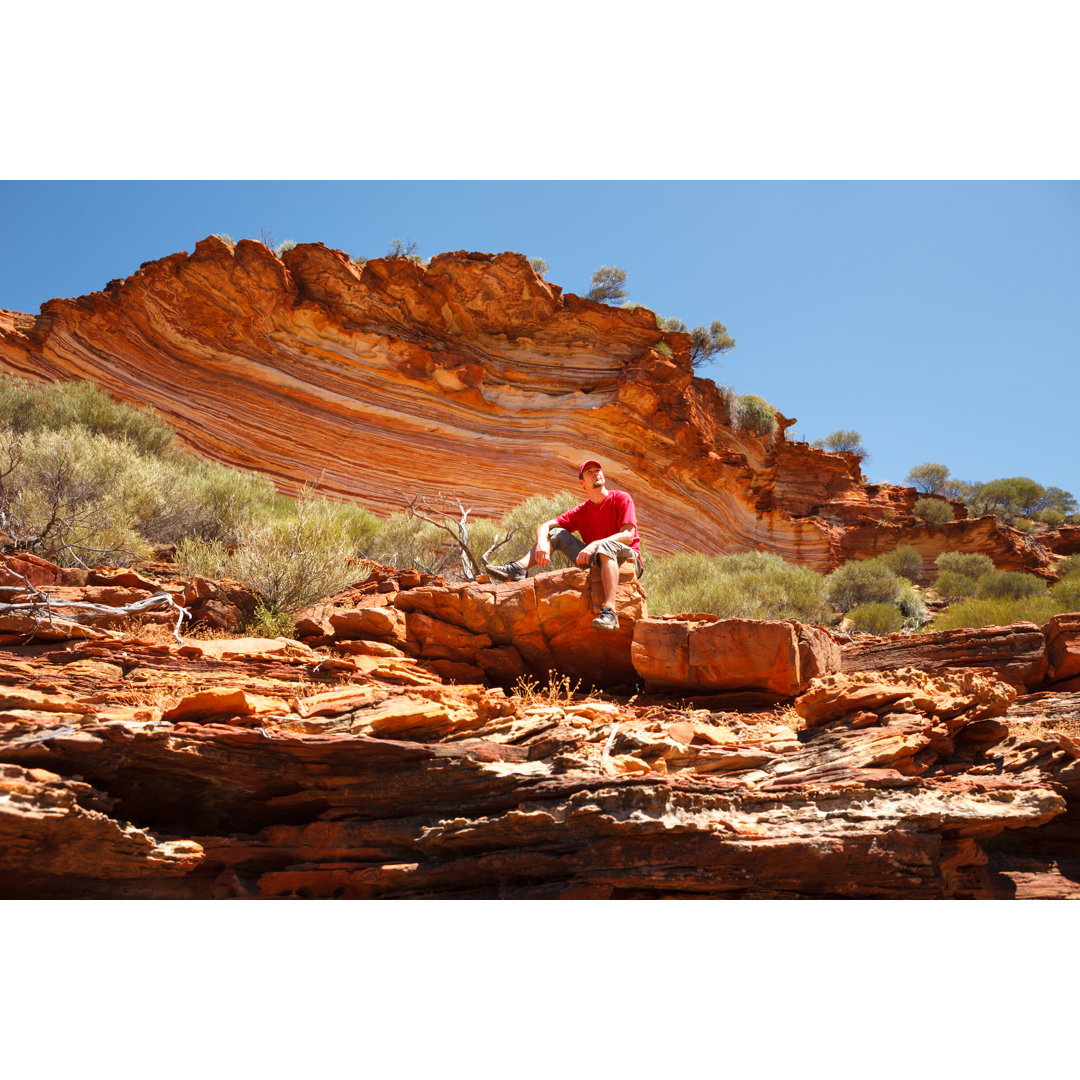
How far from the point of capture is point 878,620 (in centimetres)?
1404

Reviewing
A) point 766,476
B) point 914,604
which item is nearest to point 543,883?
point 914,604

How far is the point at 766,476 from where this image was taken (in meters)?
22.7

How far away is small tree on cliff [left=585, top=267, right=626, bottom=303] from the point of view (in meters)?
24.1

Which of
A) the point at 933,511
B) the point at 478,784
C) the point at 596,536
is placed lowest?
the point at 478,784

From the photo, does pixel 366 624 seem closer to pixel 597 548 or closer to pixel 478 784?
pixel 597 548

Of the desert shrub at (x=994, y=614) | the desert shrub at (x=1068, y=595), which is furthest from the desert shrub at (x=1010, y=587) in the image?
the desert shrub at (x=994, y=614)

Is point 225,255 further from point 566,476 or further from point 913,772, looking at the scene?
point 913,772

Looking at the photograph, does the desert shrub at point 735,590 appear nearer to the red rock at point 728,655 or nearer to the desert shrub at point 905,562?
the red rock at point 728,655

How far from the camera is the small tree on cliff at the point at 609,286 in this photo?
2406 centimetres

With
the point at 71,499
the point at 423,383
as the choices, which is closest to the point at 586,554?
the point at 71,499

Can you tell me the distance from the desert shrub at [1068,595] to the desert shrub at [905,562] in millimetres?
5171

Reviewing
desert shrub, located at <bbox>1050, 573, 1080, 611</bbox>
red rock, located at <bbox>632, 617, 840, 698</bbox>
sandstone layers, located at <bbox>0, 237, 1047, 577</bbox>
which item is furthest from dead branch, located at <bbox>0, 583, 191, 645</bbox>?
desert shrub, located at <bbox>1050, 573, 1080, 611</bbox>

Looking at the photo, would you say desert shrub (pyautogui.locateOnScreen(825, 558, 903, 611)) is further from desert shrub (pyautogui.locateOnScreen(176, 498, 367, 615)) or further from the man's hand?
desert shrub (pyautogui.locateOnScreen(176, 498, 367, 615))

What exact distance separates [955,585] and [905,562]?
2.92 m
